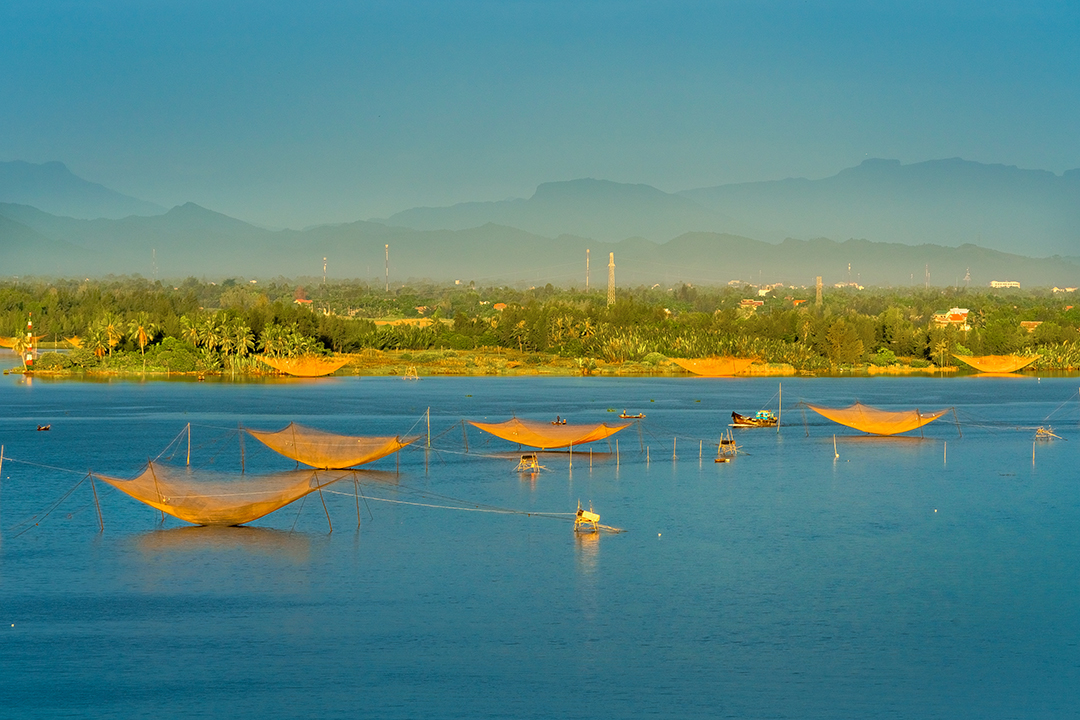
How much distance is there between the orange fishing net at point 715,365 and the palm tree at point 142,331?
4585cm

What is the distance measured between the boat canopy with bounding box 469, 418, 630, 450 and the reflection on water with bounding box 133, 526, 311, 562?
44.5 feet

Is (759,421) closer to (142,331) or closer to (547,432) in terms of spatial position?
(547,432)

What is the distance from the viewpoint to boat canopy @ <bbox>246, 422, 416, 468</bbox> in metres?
34.3

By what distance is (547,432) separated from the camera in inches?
1561

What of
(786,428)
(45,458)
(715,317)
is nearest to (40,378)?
(45,458)

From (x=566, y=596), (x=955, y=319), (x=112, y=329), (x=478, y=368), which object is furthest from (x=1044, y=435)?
(x=955, y=319)

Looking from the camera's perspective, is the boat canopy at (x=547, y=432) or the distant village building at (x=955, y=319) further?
the distant village building at (x=955, y=319)

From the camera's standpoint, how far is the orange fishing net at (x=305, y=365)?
91.8 metres

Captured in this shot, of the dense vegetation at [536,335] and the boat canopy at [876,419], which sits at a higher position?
the dense vegetation at [536,335]

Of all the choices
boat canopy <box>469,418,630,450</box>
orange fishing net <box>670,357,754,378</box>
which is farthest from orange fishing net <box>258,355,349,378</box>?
boat canopy <box>469,418,630,450</box>

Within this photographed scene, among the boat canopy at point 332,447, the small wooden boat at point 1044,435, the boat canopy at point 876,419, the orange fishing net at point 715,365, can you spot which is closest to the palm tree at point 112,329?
the orange fishing net at point 715,365

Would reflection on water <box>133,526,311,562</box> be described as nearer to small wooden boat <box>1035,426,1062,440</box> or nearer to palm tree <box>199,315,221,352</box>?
small wooden boat <box>1035,426,1062,440</box>

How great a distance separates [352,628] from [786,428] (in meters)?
37.5

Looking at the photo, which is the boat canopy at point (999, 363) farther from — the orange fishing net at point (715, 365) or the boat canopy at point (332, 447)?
the boat canopy at point (332, 447)
